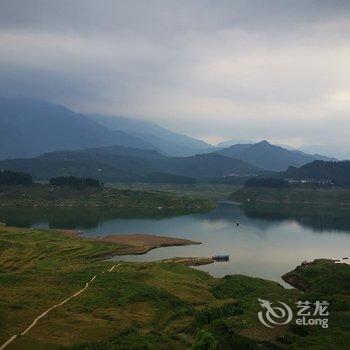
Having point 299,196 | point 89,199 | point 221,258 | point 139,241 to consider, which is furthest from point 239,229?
point 299,196

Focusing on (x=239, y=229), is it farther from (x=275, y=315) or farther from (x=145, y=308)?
(x=275, y=315)

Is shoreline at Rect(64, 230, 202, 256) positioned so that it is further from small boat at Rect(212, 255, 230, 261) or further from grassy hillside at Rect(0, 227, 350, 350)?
grassy hillside at Rect(0, 227, 350, 350)

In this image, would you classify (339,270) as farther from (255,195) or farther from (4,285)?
(255,195)

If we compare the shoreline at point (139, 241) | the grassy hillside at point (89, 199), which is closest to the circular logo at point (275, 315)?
the shoreline at point (139, 241)

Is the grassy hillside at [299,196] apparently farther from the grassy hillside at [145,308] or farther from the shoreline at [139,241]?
the grassy hillside at [145,308]

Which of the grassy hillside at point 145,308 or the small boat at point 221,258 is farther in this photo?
the small boat at point 221,258
